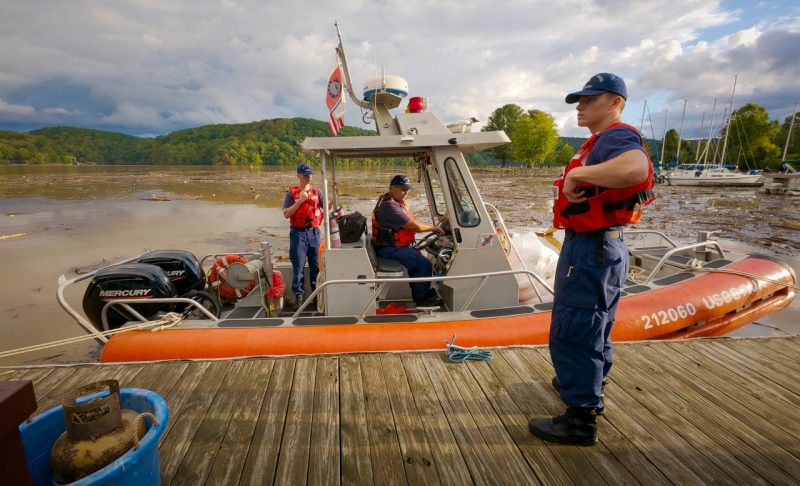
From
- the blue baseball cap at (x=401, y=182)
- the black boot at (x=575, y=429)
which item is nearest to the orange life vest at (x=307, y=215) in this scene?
the blue baseball cap at (x=401, y=182)

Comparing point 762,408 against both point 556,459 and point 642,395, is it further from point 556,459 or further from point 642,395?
point 556,459

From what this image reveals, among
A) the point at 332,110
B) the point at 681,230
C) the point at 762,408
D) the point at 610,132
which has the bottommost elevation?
the point at 681,230

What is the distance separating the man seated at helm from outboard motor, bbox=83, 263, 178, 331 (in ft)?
7.20

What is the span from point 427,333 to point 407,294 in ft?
4.59

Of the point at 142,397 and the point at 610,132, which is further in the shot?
the point at 610,132

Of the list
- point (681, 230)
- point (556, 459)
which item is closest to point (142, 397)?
point (556, 459)

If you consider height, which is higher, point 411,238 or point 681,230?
point 411,238

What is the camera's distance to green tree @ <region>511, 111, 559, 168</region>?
191ft

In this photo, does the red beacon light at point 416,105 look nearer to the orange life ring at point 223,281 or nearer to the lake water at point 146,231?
the lake water at point 146,231

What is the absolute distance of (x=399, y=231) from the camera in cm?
412

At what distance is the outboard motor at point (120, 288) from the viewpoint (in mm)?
3559

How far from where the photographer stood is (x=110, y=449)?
130 cm

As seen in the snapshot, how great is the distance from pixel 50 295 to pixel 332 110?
23.6 feet

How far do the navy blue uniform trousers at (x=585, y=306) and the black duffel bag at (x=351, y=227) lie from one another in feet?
7.80
